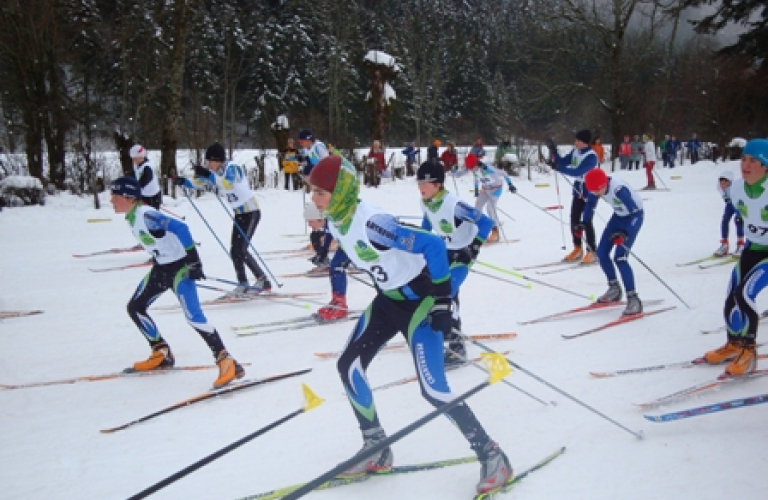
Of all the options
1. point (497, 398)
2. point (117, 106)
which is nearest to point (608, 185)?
point (497, 398)

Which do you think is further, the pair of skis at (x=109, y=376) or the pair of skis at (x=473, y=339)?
the pair of skis at (x=473, y=339)

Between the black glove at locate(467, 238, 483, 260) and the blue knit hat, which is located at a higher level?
the blue knit hat

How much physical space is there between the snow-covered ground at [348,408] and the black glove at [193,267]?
0.93 m

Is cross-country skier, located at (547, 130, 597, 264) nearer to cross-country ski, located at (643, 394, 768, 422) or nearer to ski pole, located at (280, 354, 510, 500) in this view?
cross-country ski, located at (643, 394, 768, 422)

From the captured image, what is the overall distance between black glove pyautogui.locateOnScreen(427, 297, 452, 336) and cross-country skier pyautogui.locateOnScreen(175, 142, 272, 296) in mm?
5242

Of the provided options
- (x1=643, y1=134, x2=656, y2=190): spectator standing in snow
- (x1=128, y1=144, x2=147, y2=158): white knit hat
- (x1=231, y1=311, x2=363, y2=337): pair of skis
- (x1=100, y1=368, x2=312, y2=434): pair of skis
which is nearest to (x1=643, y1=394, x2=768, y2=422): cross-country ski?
(x1=100, y1=368, x2=312, y2=434): pair of skis

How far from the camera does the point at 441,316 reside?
301 cm

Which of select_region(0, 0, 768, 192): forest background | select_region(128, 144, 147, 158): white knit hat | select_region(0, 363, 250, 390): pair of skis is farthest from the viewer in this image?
select_region(0, 0, 768, 192): forest background

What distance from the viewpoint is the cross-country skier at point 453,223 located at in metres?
4.91

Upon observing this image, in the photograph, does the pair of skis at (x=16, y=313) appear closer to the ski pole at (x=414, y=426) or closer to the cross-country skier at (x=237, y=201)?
the cross-country skier at (x=237, y=201)

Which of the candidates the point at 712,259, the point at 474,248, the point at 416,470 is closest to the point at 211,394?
the point at 416,470

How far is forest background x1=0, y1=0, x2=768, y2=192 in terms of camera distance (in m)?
17.8

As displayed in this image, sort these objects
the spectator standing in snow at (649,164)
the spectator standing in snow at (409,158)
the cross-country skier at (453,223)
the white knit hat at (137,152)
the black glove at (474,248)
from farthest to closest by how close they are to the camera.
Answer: the spectator standing in snow at (409,158)
the spectator standing in snow at (649,164)
the white knit hat at (137,152)
the cross-country skier at (453,223)
the black glove at (474,248)

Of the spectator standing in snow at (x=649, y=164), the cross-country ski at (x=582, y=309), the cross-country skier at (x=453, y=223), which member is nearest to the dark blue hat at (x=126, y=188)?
the cross-country skier at (x=453, y=223)
